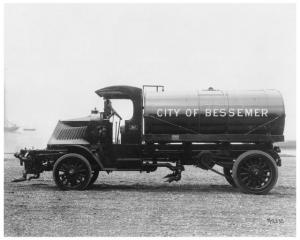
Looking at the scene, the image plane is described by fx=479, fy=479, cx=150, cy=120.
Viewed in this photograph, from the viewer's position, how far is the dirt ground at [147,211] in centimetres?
752

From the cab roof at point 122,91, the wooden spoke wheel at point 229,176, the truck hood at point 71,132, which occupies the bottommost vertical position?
the wooden spoke wheel at point 229,176

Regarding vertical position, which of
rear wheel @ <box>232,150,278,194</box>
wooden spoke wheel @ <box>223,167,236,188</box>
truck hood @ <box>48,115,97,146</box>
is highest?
truck hood @ <box>48,115,97,146</box>

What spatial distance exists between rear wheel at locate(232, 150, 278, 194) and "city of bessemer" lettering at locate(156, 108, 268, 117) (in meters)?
0.92

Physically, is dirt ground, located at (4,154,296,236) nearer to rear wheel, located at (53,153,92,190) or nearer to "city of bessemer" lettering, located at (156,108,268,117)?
rear wheel, located at (53,153,92,190)

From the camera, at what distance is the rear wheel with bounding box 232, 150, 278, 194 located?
1112 cm

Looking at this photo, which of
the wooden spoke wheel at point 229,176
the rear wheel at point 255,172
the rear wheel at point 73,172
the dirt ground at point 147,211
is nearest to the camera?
the dirt ground at point 147,211

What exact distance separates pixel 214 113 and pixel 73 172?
3609 millimetres

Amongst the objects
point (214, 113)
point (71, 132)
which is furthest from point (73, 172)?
point (214, 113)

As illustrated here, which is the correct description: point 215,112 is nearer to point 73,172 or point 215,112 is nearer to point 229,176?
point 229,176

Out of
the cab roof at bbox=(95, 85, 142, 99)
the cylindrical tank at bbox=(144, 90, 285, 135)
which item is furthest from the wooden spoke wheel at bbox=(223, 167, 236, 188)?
the cab roof at bbox=(95, 85, 142, 99)

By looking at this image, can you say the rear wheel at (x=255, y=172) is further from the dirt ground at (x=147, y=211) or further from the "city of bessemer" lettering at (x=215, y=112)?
the "city of bessemer" lettering at (x=215, y=112)

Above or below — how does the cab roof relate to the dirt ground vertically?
above

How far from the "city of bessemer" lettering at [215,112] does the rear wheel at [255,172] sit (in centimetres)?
92

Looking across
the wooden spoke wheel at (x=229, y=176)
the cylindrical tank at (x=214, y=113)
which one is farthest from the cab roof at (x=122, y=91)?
the wooden spoke wheel at (x=229, y=176)
